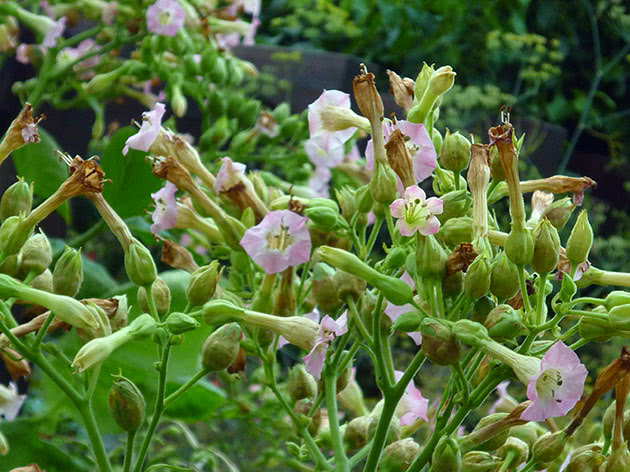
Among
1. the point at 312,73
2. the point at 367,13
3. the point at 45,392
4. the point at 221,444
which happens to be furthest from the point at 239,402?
the point at 367,13

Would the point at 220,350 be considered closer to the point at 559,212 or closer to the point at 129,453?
the point at 129,453

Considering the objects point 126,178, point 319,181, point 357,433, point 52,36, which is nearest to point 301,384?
point 357,433

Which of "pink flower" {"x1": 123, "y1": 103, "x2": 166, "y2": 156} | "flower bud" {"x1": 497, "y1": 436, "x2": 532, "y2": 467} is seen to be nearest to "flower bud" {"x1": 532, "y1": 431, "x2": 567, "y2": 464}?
"flower bud" {"x1": 497, "y1": 436, "x2": 532, "y2": 467}

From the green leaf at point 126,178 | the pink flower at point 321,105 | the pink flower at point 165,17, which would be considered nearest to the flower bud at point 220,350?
the pink flower at point 321,105

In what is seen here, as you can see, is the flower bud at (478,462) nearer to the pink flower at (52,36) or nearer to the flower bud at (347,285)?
the flower bud at (347,285)

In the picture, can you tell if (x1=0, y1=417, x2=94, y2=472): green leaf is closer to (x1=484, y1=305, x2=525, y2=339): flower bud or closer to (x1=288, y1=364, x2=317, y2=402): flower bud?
(x1=288, y1=364, x2=317, y2=402): flower bud

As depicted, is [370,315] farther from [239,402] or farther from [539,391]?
[239,402]
